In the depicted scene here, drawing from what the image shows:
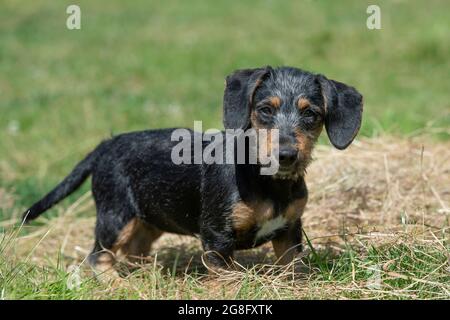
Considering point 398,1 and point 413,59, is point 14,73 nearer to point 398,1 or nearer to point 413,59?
point 413,59

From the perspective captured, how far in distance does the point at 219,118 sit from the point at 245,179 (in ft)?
19.4

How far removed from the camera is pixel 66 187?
254 inches

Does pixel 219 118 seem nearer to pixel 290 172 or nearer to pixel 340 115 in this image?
pixel 340 115

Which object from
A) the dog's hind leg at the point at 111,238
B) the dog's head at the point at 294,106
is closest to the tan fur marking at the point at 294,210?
the dog's head at the point at 294,106

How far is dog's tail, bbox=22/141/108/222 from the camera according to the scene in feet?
20.9

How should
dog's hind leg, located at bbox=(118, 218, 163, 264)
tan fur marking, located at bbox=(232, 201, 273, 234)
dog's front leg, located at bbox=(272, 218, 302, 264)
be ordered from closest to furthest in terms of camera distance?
1. tan fur marking, located at bbox=(232, 201, 273, 234)
2. dog's front leg, located at bbox=(272, 218, 302, 264)
3. dog's hind leg, located at bbox=(118, 218, 163, 264)

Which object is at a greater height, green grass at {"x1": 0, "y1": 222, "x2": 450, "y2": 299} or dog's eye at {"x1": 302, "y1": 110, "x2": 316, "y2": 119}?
dog's eye at {"x1": 302, "y1": 110, "x2": 316, "y2": 119}

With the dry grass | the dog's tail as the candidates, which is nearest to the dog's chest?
the dry grass

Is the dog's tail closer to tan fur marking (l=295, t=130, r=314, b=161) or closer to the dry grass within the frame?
the dry grass

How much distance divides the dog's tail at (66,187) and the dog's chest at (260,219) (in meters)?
1.68

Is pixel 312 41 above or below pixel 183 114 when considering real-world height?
above

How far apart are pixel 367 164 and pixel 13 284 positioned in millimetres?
4006

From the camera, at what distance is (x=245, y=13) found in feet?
59.0
